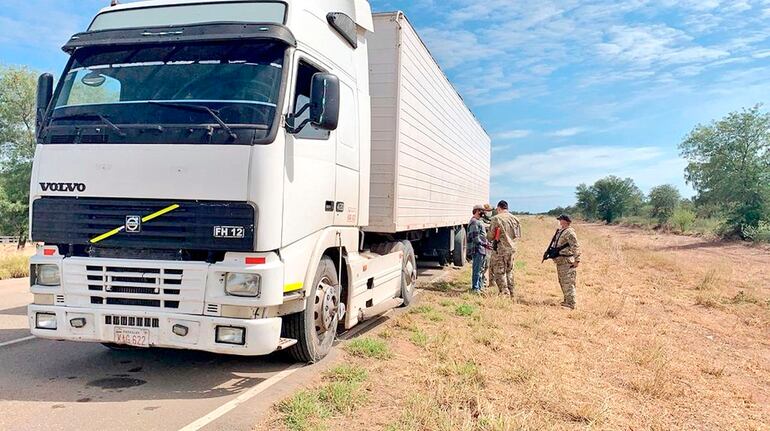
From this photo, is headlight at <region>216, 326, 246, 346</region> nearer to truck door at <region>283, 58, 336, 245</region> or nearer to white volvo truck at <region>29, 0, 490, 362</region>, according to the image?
white volvo truck at <region>29, 0, 490, 362</region>

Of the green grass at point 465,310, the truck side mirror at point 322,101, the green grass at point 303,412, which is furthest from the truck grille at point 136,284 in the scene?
the green grass at point 465,310

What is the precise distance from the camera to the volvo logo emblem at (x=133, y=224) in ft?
13.8

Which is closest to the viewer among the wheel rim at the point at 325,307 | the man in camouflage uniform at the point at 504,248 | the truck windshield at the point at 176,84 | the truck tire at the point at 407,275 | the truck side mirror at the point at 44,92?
the truck windshield at the point at 176,84

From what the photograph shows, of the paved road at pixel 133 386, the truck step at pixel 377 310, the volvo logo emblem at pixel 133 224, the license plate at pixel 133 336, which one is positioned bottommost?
the paved road at pixel 133 386

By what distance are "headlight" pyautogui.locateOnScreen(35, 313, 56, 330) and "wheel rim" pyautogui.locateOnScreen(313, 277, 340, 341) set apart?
2.16m

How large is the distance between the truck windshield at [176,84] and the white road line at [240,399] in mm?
2170

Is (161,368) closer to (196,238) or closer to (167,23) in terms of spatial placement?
(196,238)

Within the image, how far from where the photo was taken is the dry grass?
4027mm

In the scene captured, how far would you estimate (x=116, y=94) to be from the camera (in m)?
4.41

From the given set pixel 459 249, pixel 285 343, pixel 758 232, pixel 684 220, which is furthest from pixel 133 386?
pixel 684 220

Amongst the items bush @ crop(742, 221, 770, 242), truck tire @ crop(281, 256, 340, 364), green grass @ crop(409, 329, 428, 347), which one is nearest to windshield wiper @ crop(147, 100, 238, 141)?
truck tire @ crop(281, 256, 340, 364)

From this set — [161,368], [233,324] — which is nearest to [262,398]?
[233,324]

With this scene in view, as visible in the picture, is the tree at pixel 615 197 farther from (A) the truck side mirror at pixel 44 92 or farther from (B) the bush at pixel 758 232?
(A) the truck side mirror at pixel 44 92

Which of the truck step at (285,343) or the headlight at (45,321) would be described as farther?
the truck step at (285,343)
